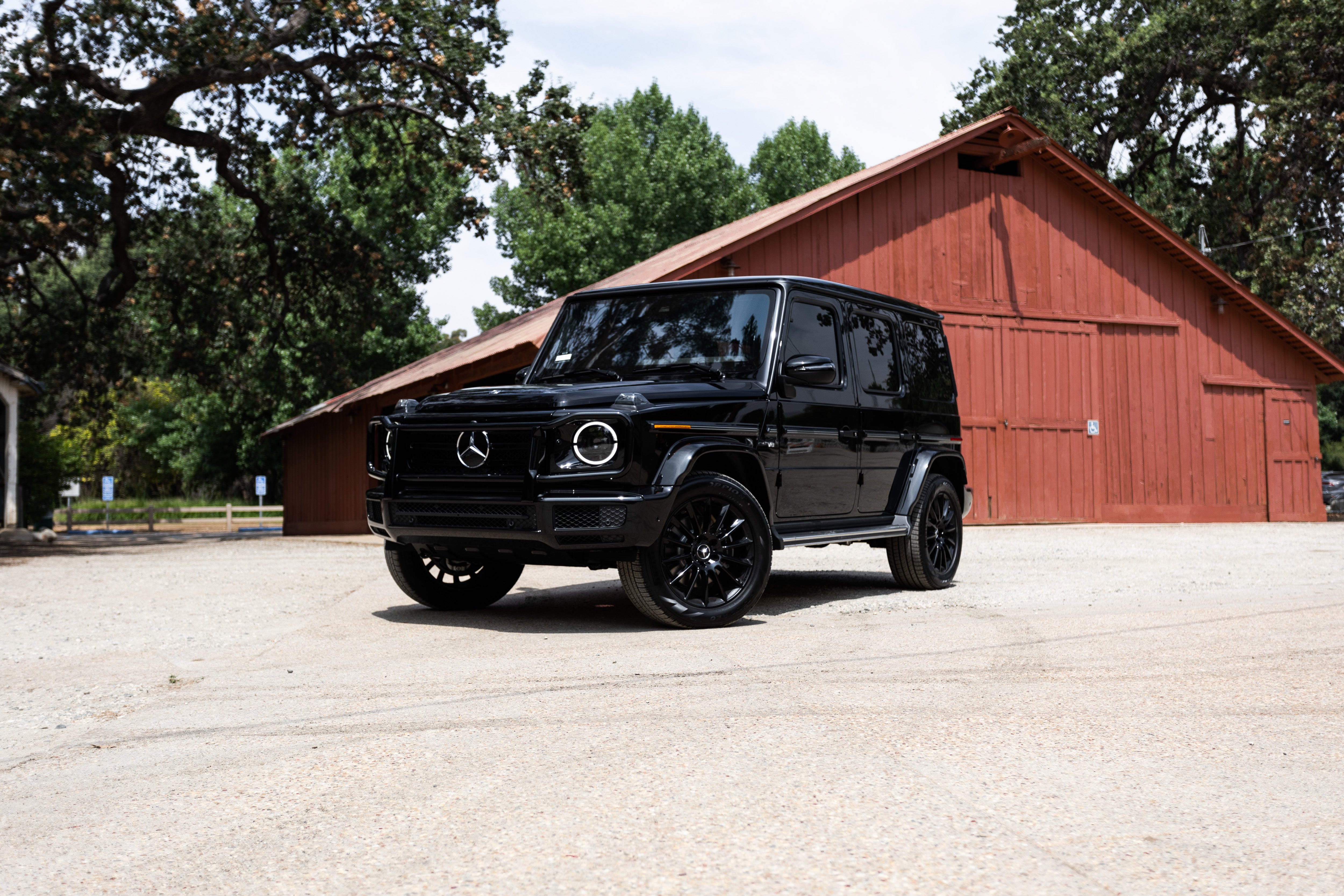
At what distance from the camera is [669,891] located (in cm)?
281

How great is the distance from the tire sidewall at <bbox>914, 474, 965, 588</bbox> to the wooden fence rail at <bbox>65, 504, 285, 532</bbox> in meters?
32.0

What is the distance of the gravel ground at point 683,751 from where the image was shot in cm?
302

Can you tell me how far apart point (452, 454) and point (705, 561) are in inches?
64.7

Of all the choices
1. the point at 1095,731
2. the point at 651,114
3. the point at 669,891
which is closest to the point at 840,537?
the point at 1095,731

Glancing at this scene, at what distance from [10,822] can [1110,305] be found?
2243cm

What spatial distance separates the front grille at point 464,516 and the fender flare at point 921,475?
350 centimetres

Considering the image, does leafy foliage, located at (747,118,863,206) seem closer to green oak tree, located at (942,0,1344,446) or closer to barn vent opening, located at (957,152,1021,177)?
green oak tree, located at (942,0,1344,446)

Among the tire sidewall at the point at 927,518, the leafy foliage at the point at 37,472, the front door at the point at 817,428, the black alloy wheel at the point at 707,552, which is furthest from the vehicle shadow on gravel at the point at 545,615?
the leafy foliage at the point at 37,472

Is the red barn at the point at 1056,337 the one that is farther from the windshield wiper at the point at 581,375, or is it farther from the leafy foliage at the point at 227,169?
the windshield wiper at the point at 581,375

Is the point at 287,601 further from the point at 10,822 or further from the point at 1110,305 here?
the point at 1110,305

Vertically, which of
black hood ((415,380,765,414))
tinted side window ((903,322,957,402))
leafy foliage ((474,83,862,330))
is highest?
leafy foliage ((474,83,862,330))

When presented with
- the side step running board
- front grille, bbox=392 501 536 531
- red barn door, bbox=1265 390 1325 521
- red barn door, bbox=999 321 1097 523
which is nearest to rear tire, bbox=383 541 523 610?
front grille, bbox=392 501 536 531

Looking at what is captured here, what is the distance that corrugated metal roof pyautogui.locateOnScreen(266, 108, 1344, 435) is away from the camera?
19297 mm

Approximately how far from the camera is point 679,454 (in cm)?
705
